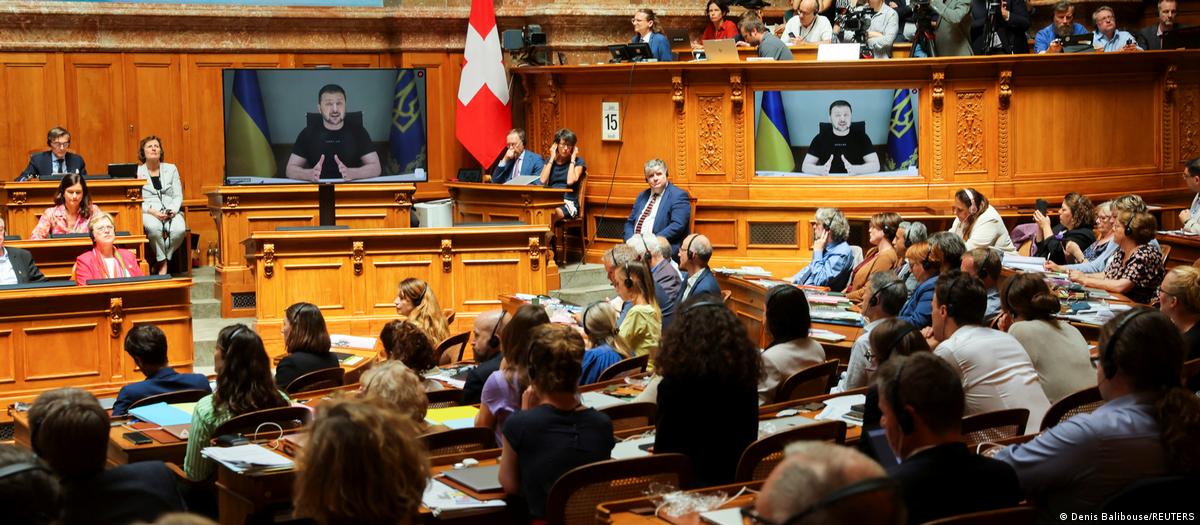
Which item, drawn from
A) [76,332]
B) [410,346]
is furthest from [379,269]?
[410,346]

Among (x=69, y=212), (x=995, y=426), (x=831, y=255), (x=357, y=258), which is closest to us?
(x=995, y=426)

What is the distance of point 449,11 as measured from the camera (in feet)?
46.2

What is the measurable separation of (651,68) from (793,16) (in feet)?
6.52

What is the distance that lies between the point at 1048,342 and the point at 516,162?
769 centimetres

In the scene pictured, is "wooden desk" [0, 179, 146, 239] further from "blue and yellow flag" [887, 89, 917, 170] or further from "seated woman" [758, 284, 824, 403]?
"seated woman" [758, 284, 824, 403]

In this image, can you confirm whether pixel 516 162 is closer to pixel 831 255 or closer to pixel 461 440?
pixel 831 255

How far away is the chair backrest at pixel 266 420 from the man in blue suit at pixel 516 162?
A: 745 centimetres

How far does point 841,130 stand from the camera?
11859 mm

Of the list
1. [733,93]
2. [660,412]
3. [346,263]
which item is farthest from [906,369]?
[733,93]

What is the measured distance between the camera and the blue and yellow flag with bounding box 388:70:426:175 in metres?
12.7

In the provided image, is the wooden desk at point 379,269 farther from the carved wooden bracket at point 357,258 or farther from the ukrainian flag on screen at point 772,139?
the ukrainian flag on screen at point 772,139

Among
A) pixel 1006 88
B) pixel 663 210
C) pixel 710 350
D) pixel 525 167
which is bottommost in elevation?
pixel 710 350

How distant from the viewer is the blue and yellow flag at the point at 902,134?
11.8m

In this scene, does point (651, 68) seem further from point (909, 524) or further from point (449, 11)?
point (909, 524)
